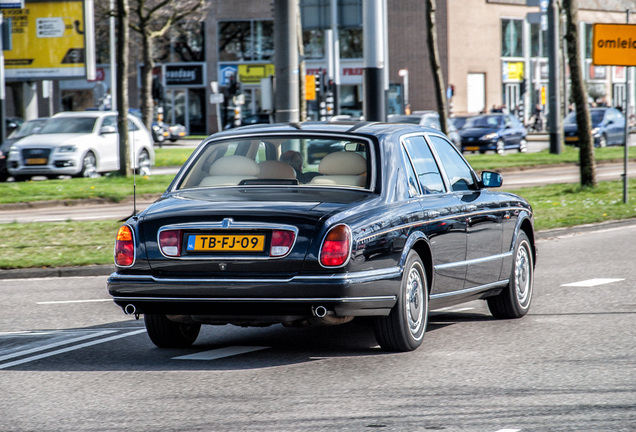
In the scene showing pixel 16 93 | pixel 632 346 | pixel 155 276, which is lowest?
pixel 632 346

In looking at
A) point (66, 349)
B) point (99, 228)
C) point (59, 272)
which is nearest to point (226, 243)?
point (66, 349)

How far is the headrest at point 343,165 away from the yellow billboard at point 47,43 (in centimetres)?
2920

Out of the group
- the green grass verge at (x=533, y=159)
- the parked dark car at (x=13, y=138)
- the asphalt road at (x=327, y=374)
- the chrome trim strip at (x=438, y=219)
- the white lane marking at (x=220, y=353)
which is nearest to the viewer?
the asphalt road at (x=327, y=374)

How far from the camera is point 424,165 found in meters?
8.09

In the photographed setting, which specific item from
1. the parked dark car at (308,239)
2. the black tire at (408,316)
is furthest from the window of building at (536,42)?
the black tire at (408,316)

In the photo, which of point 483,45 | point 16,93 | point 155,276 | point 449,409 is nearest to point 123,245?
point 155,276

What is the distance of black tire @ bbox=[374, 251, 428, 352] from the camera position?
7.14 m

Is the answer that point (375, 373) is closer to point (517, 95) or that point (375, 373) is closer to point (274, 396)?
point (274, 396)

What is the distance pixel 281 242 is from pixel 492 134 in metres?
36.5

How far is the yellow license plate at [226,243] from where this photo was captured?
6.79 metres

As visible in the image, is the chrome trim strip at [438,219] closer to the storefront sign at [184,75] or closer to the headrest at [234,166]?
the headrest at [234,166]

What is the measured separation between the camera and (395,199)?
7383 mm

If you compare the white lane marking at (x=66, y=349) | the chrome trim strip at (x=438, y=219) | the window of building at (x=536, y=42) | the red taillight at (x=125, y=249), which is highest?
the window of building at (x=536, y=42)

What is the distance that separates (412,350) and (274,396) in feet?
5.32
